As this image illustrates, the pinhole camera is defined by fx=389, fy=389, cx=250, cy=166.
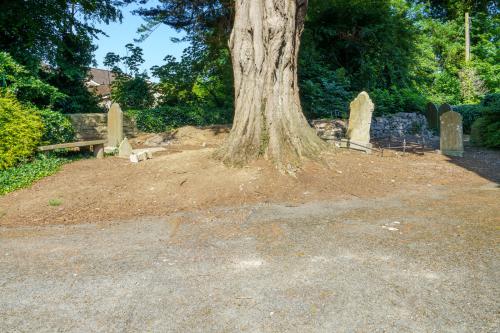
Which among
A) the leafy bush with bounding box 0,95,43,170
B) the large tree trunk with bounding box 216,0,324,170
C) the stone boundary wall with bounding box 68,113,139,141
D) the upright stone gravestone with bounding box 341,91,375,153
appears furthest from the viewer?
the stone boundary wall with bounding box 68,113,139,141

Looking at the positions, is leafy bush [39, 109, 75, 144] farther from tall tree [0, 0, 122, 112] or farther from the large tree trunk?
the large tree trunk

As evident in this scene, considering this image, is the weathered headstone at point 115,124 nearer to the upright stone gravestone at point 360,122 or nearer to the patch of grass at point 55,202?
the patch of grass at point 55,202

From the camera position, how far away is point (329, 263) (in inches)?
149

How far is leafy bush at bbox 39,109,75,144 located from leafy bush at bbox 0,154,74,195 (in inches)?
34.6

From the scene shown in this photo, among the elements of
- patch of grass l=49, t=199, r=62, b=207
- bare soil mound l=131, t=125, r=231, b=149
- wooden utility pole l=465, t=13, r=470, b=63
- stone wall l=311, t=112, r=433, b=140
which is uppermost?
wooden utility pole l=465, t=13, r=470, b=63

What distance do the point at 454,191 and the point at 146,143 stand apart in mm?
10369

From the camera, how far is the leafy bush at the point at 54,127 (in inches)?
404

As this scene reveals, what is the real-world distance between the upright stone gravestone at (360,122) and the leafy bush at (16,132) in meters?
7.99

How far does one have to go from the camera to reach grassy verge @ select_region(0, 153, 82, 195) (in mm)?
7374

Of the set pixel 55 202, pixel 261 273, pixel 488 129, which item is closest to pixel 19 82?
pixel 55 202

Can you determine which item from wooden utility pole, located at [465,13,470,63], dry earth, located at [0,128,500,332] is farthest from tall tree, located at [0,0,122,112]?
wooden utility pole, located at [465,13,470,63]

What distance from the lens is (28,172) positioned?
8148mm

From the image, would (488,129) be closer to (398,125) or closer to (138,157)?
(398,125)

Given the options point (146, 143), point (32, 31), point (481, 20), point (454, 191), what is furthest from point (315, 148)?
point (481, 20)
